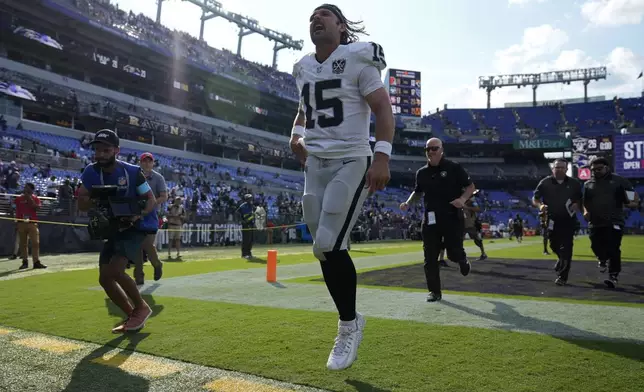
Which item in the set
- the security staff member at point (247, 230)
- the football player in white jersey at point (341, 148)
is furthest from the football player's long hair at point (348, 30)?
the security staff member at point (247, 230)

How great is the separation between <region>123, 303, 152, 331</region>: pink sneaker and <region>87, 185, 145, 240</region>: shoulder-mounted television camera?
713mm

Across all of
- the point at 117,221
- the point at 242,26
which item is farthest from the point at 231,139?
the point at 117,221

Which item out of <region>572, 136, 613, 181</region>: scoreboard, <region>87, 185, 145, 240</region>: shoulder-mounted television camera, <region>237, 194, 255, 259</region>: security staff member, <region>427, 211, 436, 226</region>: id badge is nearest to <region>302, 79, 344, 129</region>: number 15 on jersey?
<region>87, 185, 145, 240</region>: shoulder-mounted television camera

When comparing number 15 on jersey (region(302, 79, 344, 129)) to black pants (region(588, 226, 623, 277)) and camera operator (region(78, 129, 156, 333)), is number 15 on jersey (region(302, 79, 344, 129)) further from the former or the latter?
black pants (region(588, 226, 623, 277))

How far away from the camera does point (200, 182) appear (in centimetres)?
3359

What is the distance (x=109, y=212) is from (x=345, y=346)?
7.87 feet

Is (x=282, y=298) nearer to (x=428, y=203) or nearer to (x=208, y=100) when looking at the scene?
(x=428, y=203)

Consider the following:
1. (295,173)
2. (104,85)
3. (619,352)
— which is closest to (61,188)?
(619,352)

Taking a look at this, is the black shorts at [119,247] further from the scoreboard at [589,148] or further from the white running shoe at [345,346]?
the scoreboard at [589,148]

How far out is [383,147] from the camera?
309cm

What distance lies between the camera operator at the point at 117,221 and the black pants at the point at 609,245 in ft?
21.0

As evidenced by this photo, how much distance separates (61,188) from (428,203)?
48.9ft

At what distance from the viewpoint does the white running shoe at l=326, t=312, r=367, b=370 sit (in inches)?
113

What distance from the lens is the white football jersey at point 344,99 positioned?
3.19 meters
